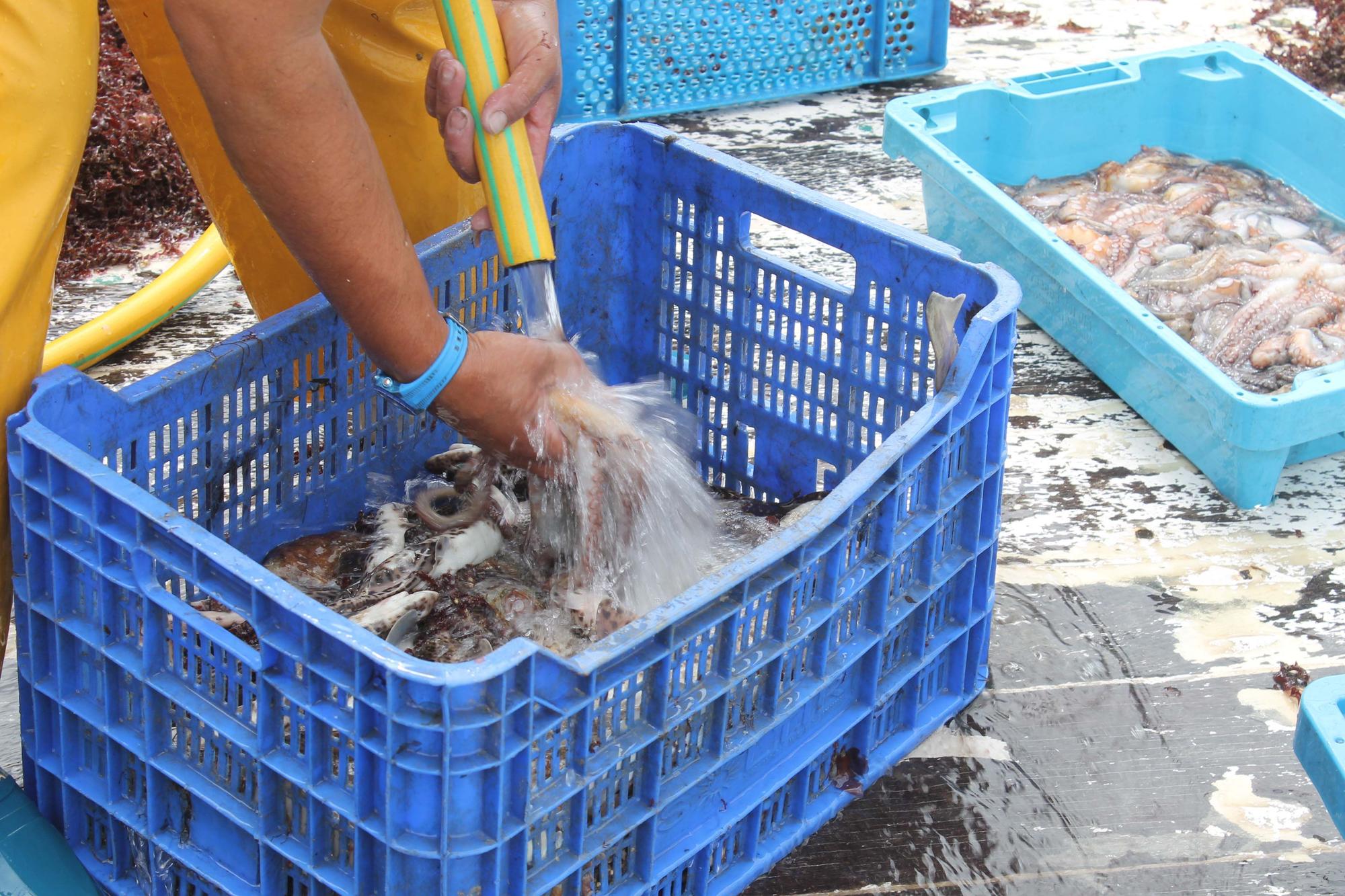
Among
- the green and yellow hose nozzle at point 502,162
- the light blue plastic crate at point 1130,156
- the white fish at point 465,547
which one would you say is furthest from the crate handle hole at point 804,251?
the green and yellow hose nozzle at point 502,162

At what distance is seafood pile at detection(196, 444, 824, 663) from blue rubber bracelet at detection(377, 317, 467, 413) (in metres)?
0.41

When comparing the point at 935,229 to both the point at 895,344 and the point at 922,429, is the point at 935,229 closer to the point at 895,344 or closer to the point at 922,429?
the point at 895,344

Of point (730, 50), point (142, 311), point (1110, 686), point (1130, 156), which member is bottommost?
point (1110, 686)

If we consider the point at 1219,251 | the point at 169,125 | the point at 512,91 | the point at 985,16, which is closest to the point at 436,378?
the point at 512,91

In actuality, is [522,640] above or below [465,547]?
above

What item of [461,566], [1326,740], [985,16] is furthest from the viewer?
[985,16]

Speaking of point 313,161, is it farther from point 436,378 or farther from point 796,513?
point 796,513

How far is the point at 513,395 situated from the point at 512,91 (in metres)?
0.53

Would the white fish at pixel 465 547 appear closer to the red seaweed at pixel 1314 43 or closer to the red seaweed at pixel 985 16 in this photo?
the red seaweed at pixel 985 16

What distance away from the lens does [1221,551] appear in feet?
10.7

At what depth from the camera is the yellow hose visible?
371cm

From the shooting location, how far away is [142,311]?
12.7 feet

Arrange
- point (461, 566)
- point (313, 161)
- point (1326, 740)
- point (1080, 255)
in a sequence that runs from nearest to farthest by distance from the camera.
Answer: point (1326, 740), point (313, 161), point (461, 566), point (1080, 255)

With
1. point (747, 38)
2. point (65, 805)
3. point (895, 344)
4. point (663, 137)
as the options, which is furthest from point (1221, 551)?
point (747, 38)
